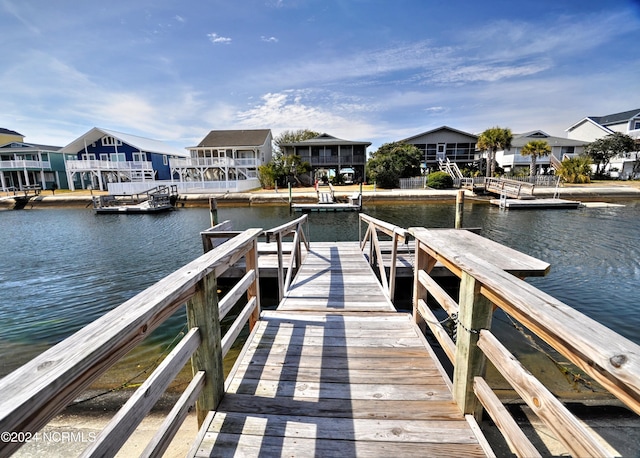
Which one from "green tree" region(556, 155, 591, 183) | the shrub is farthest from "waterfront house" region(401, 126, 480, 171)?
"green tree" region(556, 155, 591, 183)

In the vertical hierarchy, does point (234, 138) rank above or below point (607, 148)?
above

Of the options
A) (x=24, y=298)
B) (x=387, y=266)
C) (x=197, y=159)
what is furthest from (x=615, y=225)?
(x=197, y=159)

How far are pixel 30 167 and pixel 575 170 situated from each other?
57668 mm

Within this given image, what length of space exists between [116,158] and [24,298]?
3257 cm

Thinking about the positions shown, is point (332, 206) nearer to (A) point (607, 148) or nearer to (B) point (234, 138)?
(B) point (234, 138)

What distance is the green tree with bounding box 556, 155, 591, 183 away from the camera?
29688 mm

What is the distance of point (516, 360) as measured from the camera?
1.62 meters

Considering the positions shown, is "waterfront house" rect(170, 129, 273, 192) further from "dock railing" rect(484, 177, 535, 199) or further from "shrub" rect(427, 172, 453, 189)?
"dock railing" rect(484, 177, 535, 199)

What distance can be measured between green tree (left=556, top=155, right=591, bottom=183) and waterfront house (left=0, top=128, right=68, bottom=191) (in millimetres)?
55143

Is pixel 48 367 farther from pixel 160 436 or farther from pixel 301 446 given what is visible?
pixel 301 446

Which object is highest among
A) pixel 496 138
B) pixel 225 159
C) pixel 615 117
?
pixel 615 117

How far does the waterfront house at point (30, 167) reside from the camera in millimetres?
32812

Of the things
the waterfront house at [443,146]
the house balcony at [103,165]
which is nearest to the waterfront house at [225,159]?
the house balcony at [103,165]

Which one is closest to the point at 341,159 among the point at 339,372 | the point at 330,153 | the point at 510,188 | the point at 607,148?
the point at 330,153
